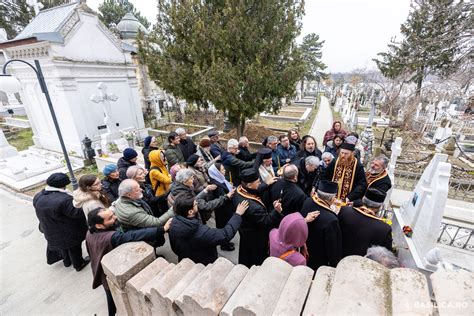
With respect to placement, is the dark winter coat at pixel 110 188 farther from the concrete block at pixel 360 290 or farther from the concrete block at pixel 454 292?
the concrete block at pixel 454 292

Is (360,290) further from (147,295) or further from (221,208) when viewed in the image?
(221,208)

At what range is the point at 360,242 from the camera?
255cm

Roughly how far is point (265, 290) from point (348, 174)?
10.6ft

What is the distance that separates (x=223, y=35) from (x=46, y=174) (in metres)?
8.43

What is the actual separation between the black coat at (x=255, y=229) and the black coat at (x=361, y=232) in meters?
0.82

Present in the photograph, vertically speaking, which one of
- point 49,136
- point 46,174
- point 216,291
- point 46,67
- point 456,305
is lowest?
point 46,174

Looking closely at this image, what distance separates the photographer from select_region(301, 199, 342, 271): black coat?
2477 mm

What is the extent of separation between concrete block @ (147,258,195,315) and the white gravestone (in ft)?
28.9

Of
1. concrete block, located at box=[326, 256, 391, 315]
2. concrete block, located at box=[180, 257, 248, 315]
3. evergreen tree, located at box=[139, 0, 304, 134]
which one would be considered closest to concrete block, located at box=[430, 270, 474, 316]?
concrete block, located at box=[326, 256, 391, 315]

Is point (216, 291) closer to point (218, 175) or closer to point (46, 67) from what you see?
point (218, 175)

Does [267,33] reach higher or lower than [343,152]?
higher

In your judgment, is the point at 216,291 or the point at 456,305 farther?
the point at 216,291

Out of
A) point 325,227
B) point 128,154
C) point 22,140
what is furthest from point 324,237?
point 22,140

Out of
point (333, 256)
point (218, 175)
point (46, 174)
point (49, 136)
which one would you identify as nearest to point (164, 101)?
point (49, 136)
